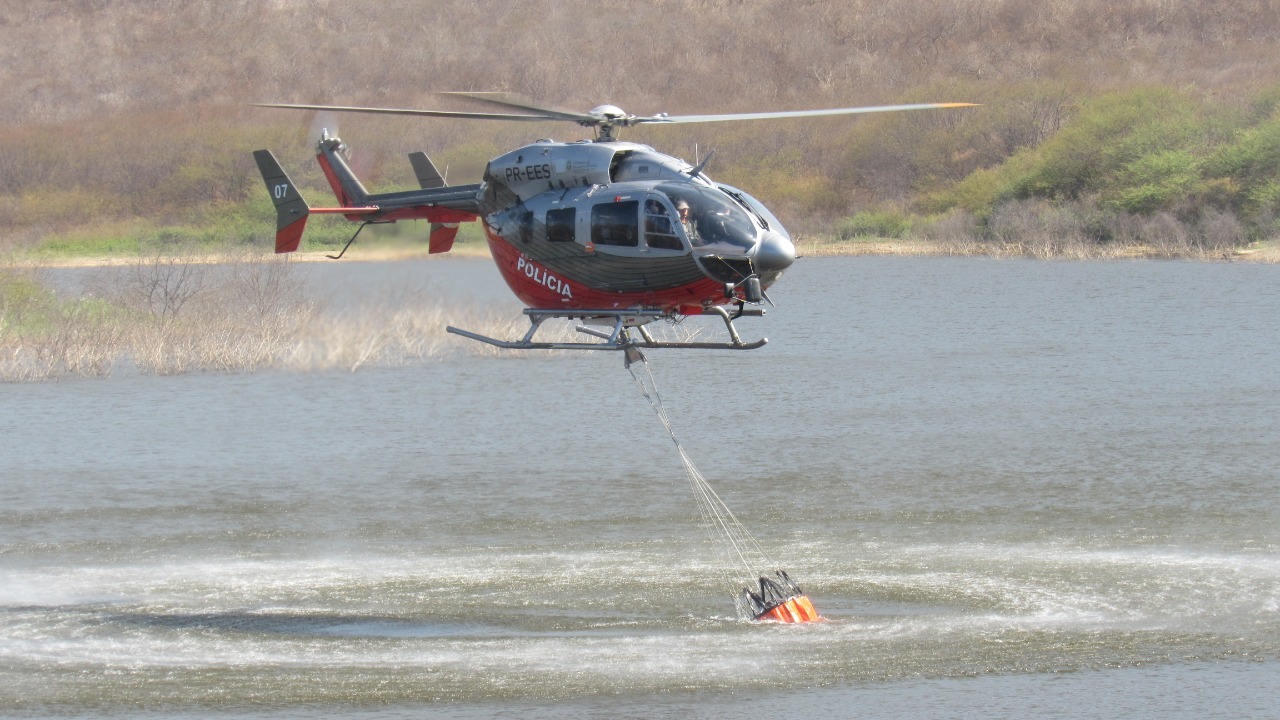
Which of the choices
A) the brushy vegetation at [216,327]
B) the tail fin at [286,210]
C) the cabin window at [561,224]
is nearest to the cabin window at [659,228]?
the cabin window at [561,224]

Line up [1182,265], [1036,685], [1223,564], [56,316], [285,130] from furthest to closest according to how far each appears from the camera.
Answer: [1182,265]
[285,130]
[56,316]
[1223,564]
[1036,685]

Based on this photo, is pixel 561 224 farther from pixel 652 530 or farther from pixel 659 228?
pixel 652 530

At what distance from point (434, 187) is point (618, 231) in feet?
13.5

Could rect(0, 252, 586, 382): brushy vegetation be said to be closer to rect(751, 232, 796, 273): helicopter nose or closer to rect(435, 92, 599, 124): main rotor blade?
rect(435, 92, 599, 124): main rotor blade

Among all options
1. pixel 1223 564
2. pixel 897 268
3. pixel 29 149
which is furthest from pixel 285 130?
pixel 1223 564

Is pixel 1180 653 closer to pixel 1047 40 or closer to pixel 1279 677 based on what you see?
pixel 1279 677

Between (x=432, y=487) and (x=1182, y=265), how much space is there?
39930 millimetres

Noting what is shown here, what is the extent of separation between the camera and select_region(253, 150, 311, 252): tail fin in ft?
71.8

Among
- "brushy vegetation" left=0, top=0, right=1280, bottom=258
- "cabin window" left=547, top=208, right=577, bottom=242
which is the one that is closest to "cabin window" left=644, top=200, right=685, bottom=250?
"cabin window" left=547, top=208, right=577, bottom=242

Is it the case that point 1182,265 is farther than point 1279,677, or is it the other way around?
point 1182,265

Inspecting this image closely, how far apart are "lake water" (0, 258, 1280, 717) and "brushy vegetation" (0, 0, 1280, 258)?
7.48m

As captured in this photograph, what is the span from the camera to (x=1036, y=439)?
3344 centimetres

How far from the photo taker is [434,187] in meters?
21.1

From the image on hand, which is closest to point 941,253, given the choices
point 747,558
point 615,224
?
point 747,558
